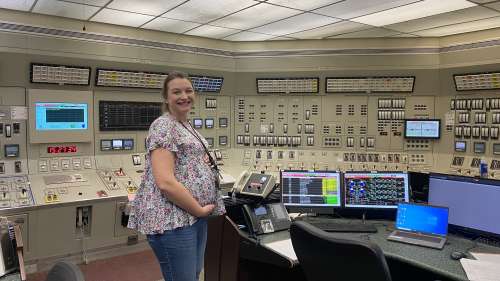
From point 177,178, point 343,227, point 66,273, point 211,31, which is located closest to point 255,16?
point 211,31

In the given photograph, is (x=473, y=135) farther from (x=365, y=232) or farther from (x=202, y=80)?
(x=202, y=80)

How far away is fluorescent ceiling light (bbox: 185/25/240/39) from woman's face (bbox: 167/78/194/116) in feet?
9.34

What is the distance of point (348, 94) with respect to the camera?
518 centimetres

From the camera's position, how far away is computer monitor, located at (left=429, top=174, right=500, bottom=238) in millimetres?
2322

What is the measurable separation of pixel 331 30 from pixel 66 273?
4.19m

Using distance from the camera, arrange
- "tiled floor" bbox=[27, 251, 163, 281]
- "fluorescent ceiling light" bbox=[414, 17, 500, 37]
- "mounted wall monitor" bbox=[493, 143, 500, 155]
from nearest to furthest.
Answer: "tiled floor" bbox=[27, 251, 163, 281] → "fluorescent ceiling light" bbox=[414, 17, 500, 37] → "mounted wall monitor" bbox=[493, 143, 500, 155]

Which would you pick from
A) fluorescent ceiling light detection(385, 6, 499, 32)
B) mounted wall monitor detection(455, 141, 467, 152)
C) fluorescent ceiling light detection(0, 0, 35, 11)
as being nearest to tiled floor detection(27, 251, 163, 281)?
fluorescent ceiling light detection(0, 0, 35, 11)

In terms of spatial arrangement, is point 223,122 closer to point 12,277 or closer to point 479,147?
point 479,147

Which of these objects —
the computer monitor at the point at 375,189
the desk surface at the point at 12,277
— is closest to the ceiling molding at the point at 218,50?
the computer monitor at the point at 375,189

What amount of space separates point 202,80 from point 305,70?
1362mm

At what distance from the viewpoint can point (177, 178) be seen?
1.79 m

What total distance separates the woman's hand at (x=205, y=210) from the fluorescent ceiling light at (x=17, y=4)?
9.50 ft

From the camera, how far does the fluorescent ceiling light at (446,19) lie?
3.81 metres

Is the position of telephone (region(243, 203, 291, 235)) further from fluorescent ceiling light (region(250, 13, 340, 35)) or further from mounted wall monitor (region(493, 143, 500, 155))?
mounted wall monitor (region(493, 143, 500, 155))
